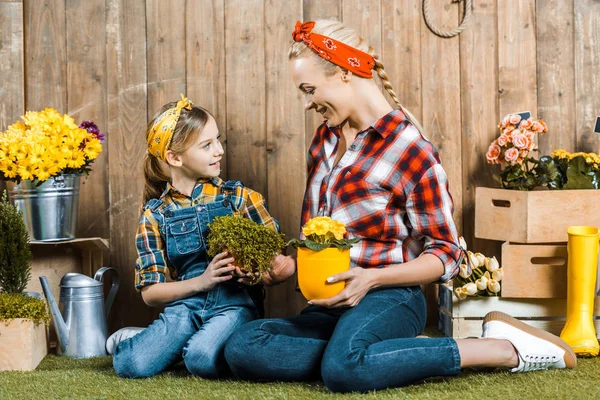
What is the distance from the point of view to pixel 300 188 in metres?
3.00

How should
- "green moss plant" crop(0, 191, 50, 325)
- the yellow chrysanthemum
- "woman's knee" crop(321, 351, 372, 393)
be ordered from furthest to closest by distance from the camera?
the yellow chrysanthemum → "green moss plant" crop(0, 191, 50, 325) → "woman's knee" crop(321, 351, 372, 393)

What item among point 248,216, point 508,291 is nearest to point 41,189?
point 248,216

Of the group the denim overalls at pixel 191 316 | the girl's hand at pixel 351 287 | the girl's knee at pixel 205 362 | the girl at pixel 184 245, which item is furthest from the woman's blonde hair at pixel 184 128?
the girl's hand at pixel 351 287

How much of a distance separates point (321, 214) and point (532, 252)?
815 millimetres

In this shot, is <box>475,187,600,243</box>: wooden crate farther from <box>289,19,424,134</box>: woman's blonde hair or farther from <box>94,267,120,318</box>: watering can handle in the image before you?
<box>94,267,120,318</box>: watering can handle

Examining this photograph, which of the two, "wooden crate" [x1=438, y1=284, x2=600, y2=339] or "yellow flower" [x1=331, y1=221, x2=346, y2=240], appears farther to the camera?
"wooden crate" [x1=438, y1=284, x2=600, y2=339]

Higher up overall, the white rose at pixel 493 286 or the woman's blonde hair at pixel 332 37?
the woman's blonde hair at pixel 332 37

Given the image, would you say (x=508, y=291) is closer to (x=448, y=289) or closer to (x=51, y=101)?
(x=448, y=289)

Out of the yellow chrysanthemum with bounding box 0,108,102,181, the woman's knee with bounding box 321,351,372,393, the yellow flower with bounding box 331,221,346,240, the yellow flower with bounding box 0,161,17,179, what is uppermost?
the yellow chrysanthemum with bounding box 0,108,102,181

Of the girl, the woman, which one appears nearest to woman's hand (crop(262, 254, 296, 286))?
the woman

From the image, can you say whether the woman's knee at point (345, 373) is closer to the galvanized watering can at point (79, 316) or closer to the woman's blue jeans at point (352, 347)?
the woman's blue jeans at point (352, 347)

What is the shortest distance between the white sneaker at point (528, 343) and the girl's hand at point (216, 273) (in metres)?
0.77

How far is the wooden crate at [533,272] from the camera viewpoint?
8.56ft

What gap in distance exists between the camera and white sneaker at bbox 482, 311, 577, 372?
208cm
